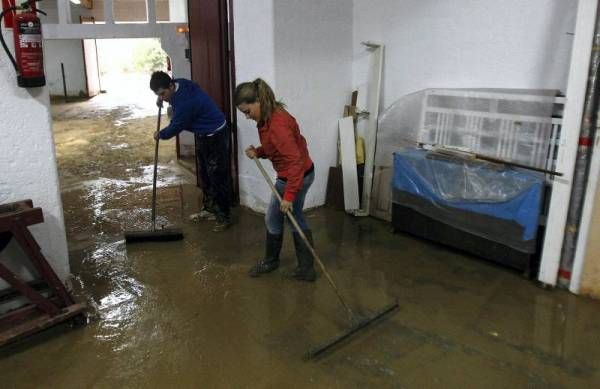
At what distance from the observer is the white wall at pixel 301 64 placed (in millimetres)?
4391

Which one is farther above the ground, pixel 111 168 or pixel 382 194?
pixel 382 194

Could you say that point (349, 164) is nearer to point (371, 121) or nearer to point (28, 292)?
point (371, 121)

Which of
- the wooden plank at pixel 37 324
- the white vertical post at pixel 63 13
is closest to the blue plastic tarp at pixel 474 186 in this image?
the wooden plank at pixel 37 324

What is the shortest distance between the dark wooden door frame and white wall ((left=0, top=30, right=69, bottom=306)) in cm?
214

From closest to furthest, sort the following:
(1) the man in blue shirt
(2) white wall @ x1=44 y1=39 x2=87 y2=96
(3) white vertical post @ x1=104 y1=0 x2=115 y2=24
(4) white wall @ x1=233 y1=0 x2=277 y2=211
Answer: (1) the man in blue shirt, (4) white wall @ x1=233 y1=0 x2=277 y2=211, (3) white vertical post @ x1=104 y1=0 x2=115 y2=24, (2) white wall @ x1=44 y1=39 x2=87 y2=96

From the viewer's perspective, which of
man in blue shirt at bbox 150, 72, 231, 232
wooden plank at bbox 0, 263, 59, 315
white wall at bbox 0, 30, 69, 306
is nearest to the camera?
wooden plank at bbox 0, 263, 59, 315

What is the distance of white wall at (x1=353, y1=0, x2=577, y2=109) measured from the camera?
11.3ft

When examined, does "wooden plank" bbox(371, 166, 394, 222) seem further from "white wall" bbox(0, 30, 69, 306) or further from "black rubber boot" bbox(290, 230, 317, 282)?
"white wall" bbox(0, 30, 69, 306)

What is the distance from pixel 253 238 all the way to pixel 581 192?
252cm

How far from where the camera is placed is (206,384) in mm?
2434

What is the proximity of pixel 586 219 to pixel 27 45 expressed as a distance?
3.51 metres

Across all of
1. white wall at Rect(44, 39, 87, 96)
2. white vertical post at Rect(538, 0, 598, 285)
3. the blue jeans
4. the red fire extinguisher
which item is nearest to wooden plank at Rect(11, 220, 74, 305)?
the red fire extinguisher

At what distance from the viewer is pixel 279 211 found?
11.0 ft

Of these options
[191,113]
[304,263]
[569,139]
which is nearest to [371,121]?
[191,113]
